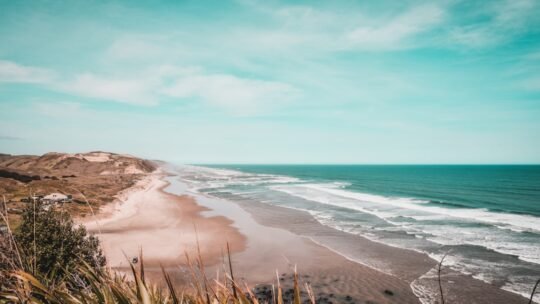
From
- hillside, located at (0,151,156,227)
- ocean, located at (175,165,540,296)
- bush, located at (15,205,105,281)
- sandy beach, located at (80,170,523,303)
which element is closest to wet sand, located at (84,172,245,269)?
sandy beach, located at (80,170,523,303)

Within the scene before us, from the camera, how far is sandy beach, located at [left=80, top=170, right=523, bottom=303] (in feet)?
49.6

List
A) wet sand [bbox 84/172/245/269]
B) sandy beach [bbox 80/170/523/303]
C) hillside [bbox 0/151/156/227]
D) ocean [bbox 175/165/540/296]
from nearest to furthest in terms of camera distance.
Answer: sandy beach [bbox 80/170/523/303] < ocean [bbox 175/165/540/296] < wet sand [bbox 84/172/245/269] < hillside [bbox 0/151/156/227]

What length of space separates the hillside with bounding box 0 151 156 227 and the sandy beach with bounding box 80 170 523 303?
5082mm

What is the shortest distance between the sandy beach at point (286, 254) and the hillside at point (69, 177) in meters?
5.08

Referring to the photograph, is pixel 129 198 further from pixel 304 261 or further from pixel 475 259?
pixel 475 259

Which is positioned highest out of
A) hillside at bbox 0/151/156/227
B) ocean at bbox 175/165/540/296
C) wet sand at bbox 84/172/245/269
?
hillside at bbox 0/151/156/227

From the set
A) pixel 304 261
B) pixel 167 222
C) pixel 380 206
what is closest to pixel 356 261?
pixel 304 261

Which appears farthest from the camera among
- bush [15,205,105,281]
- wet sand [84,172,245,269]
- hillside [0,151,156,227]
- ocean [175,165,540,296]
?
hillside [0,151,156,227]

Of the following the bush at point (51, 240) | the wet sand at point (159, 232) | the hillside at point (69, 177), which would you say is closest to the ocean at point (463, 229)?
the wet sand at point (159, 232)

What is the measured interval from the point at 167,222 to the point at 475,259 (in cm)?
2588

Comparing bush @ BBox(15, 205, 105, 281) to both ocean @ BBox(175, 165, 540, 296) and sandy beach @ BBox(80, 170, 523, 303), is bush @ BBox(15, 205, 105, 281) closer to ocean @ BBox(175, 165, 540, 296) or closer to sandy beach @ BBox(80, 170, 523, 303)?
sandy beach @ BBox(80, 170, 523, 303)

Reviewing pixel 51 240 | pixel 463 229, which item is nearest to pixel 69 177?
pixel 51 240

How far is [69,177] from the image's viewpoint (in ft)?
193

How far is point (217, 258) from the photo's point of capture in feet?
66.4
